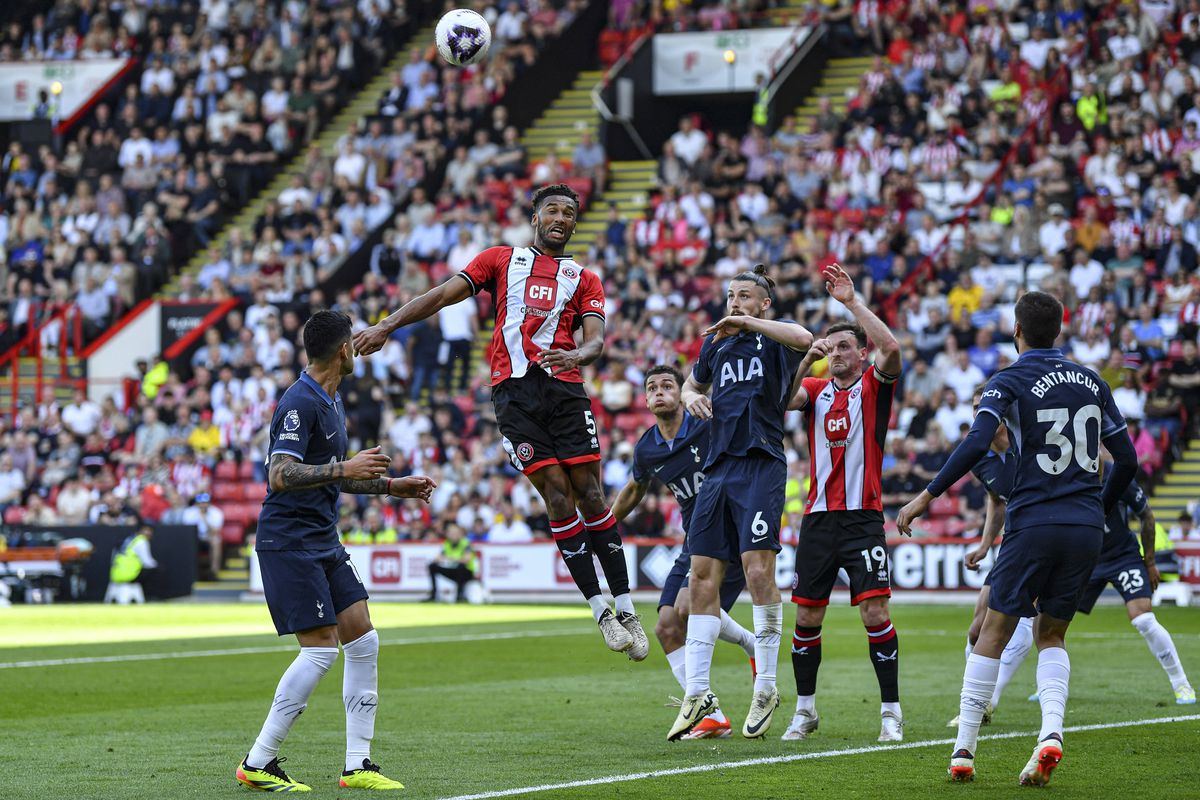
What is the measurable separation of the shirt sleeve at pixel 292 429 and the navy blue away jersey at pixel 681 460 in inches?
159

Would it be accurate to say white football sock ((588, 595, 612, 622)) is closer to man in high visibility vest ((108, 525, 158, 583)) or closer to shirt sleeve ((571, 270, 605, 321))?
shirt sleeve ((571, 270, 605, 321))

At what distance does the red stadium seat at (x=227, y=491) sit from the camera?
3231 centimetres

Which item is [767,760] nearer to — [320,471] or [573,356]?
[573,356]

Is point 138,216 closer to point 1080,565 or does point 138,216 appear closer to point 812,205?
point 812,205

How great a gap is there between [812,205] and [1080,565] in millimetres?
22937

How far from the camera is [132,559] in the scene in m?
29.6

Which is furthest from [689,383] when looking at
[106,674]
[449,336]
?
[449,336]

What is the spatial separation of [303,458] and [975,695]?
3.78 m

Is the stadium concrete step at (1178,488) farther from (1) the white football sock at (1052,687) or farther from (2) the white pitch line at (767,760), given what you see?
(1) the white football sock at (1052,687)

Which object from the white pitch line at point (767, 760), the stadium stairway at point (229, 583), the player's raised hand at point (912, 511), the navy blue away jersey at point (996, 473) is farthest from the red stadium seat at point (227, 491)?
the player's raised hand at point (912, 511)

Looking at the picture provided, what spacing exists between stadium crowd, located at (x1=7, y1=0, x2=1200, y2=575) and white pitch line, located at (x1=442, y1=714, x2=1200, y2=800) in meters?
13.7

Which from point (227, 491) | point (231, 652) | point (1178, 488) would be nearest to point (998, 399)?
point (231, 652)

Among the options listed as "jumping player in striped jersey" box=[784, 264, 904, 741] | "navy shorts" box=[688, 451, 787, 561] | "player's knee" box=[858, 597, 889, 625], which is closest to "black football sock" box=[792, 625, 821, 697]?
"jumping player in striped jersey" box=[784, 264, 904, 741]

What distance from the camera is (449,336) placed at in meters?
33.3
